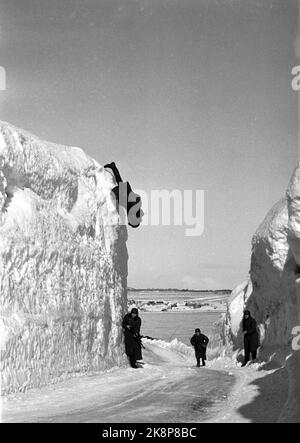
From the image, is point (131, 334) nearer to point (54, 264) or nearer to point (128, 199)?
point (128, 199)

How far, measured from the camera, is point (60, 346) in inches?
556

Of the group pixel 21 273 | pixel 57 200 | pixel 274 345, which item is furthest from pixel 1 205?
pixel 274 345

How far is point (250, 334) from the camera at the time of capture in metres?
20.5

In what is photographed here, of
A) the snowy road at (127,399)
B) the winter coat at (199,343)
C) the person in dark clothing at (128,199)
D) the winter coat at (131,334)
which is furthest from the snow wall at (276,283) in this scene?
the person in dark clothing at (128,199)

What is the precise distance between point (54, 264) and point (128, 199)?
5649 millimetres

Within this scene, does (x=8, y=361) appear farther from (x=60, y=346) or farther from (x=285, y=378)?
(x=285, y=378)

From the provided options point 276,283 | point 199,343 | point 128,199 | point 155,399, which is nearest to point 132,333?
point 199,343

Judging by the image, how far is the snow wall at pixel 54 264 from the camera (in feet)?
41.8

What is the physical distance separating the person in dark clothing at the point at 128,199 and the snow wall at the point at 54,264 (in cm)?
56

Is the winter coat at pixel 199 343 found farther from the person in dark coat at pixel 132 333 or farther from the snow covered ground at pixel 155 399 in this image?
the snow covered ground at pixel 155 399

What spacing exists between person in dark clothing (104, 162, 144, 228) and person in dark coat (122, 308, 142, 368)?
348cm

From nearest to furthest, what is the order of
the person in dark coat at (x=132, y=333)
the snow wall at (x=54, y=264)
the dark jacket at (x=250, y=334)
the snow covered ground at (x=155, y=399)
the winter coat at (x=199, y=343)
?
1. the snow covered ground at (x=155, y=399)
2. the snow wall at (x=54, y=264)
3. the person in dark coat at (x=132, y=333)
4. the dark jacket at (x=250, y=334)
5. the winter coat at (x=199, y=343)

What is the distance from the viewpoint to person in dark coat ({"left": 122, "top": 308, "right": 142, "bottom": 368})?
18.0 m
